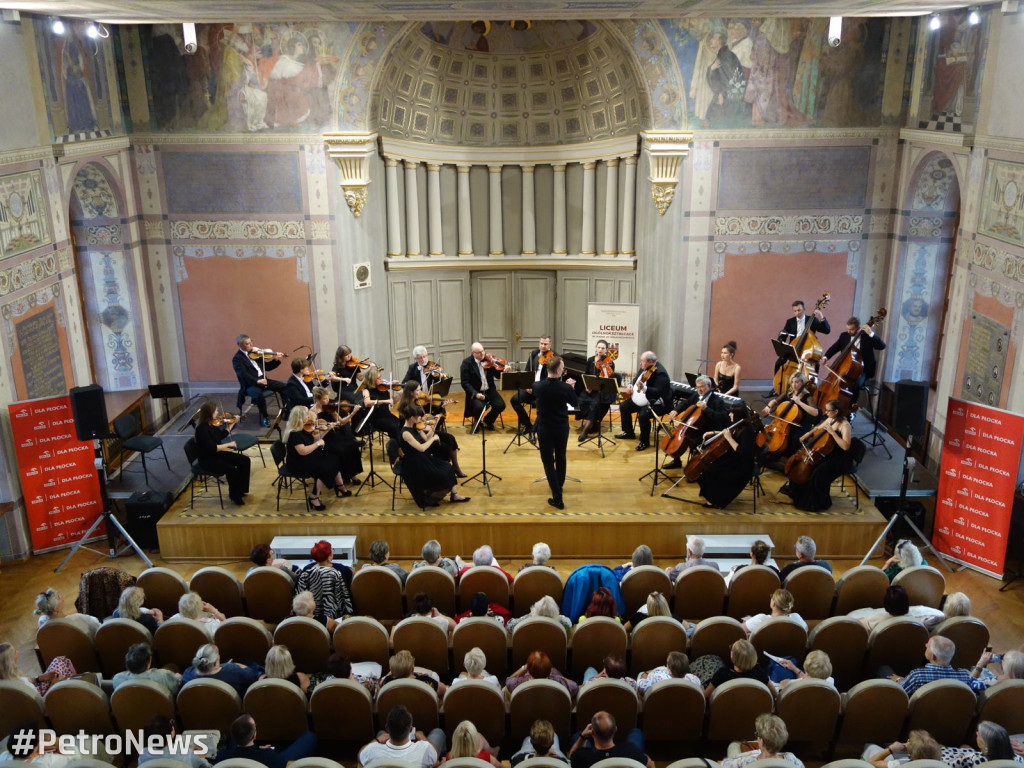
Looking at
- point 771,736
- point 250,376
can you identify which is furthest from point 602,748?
point 250,376

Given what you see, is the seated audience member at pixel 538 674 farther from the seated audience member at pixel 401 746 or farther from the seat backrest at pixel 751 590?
the seat backrest at pixel 751 590

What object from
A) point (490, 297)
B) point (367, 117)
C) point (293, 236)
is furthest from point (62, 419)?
point (490, 297)

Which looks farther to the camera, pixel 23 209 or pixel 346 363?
pixel 346 363

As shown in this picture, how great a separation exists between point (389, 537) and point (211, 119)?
685 centimetres

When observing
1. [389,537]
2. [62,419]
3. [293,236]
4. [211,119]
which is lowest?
[389,537]

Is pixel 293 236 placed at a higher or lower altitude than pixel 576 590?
higher

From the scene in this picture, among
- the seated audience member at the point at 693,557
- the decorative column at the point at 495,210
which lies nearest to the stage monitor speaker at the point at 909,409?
the seated audience member at the point at 693,557

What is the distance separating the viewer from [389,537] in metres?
9.31

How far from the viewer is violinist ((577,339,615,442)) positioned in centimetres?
1097

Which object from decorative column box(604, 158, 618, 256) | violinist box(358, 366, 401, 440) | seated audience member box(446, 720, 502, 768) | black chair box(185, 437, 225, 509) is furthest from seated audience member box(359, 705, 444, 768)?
decorative column box(604, 158, 618, 256)

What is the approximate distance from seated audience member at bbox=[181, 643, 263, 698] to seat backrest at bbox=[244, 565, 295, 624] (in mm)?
1167

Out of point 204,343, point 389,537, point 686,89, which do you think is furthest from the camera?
point 204,343

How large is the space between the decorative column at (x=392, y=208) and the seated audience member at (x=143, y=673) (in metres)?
8.85

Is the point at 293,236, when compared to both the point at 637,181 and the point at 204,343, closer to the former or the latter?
the point at 204,343
